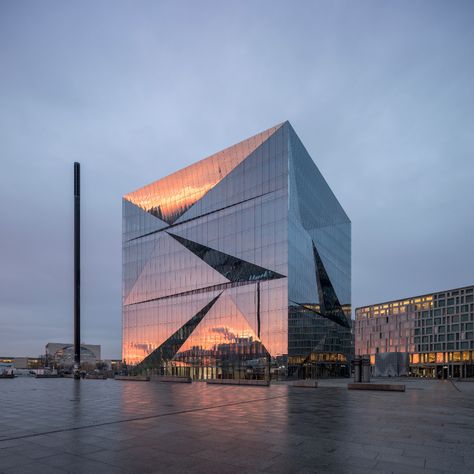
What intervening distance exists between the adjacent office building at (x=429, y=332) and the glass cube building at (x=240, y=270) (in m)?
47.0

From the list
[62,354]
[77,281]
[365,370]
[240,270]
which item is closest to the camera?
[365,370]

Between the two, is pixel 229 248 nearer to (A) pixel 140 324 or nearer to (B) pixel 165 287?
(B) pixel 165 287

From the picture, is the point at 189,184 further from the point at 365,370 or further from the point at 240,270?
the point at 365,370

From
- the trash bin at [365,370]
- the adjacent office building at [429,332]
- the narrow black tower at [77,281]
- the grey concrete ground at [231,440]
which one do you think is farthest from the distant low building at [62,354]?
the grey concrete ground at [231,440]

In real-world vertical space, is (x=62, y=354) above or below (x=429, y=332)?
below

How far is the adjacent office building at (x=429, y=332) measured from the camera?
124 meters

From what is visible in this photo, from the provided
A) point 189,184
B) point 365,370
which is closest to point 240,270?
point 189,184

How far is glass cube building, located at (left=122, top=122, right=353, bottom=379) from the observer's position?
59750 mm

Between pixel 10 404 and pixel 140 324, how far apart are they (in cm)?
6044

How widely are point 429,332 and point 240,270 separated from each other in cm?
9561

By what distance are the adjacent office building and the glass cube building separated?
154ft

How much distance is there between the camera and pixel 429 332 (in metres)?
136

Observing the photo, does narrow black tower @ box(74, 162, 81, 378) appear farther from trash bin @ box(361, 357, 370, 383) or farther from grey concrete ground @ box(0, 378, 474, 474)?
grey concrete ground @ box(0, 378, 474, 474)

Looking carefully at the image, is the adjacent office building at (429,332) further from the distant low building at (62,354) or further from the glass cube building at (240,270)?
the distant low building at (62,354)
